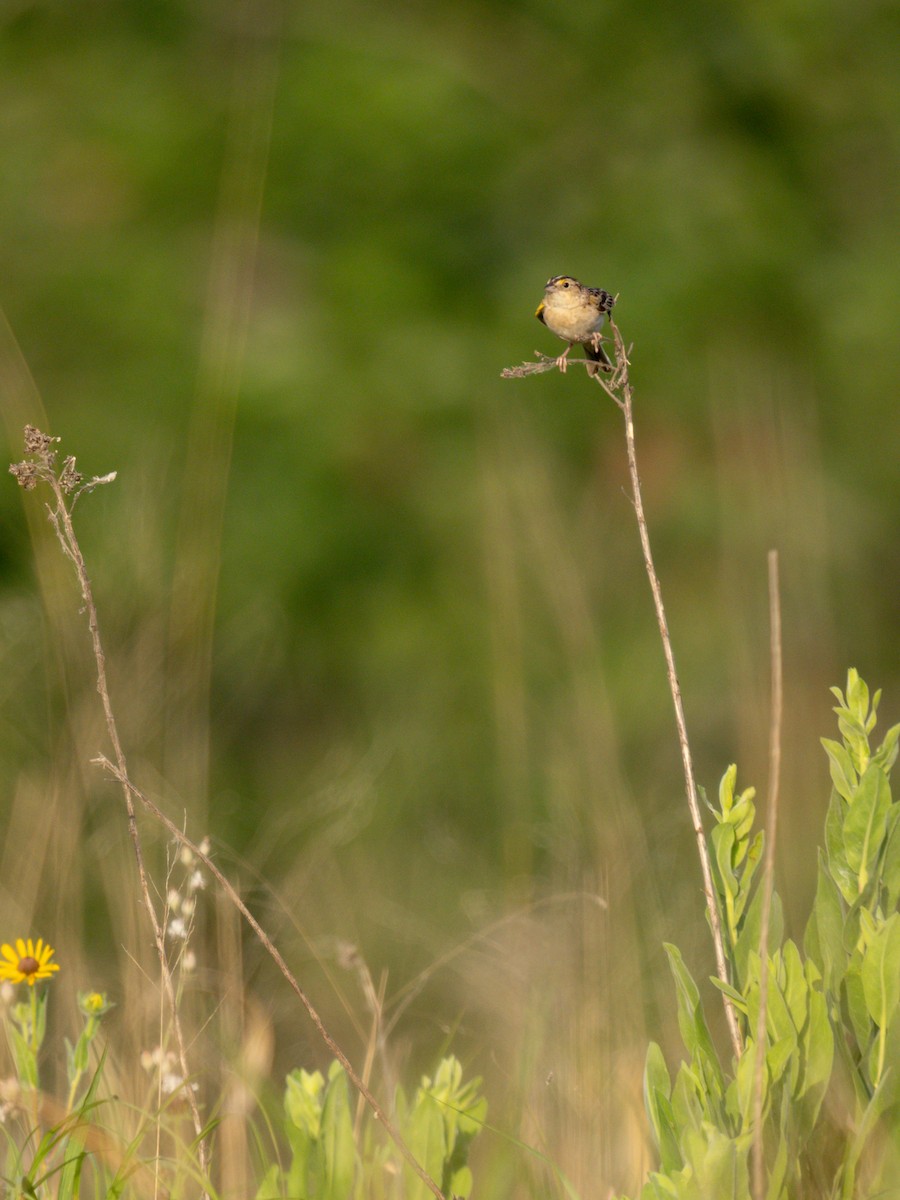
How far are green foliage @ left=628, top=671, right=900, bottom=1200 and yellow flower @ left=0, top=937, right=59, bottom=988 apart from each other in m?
0.56

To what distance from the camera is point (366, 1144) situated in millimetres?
1370

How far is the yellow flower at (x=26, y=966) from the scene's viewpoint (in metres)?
1.24

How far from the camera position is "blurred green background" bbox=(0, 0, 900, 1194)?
558 cm

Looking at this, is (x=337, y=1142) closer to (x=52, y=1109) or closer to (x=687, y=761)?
(x=52, y=1109)

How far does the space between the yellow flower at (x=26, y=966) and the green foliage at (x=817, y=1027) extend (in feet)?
1.83

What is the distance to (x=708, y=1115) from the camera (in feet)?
3.48

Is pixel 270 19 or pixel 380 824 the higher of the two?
pixel 270 19

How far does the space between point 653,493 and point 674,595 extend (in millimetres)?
492

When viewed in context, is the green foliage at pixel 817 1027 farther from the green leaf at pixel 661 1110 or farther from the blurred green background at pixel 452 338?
the blurred green background at pixel 452 338

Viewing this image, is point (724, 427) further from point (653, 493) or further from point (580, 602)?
point (580, 602)

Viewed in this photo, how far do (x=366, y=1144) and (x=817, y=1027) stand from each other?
1.67ft

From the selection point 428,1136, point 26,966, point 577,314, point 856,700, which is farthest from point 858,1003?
point 577,314

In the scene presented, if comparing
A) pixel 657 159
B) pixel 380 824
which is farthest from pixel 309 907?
pixel 657 159

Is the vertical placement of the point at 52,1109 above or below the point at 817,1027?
below
